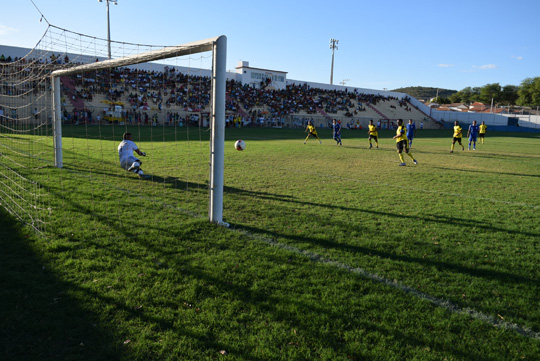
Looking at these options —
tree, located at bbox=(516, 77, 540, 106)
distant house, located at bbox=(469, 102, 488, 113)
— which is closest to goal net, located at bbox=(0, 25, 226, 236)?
distant house, located at bbox=(469, 102, 488, 113)

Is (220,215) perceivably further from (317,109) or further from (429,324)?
(317,109)

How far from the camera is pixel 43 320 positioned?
309 cm

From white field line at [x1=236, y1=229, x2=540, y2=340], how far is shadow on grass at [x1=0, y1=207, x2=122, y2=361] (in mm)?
2570

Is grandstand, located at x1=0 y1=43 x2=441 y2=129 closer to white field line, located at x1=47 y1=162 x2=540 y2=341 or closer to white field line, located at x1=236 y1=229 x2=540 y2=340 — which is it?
white field line, located at x1=47 y1=162 x2=540 y2=341

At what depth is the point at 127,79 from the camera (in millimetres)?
28828

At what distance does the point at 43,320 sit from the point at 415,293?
369 centimetres

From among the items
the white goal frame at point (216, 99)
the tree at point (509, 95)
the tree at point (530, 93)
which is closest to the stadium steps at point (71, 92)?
the white goal frame at point (216, 99)

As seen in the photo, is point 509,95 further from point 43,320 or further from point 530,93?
point 43,320

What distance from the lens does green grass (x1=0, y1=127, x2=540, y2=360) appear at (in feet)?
9.70

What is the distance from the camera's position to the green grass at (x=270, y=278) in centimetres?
296

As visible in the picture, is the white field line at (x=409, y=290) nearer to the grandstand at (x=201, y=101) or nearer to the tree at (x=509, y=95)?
the grandstand at (x=201, y=101)

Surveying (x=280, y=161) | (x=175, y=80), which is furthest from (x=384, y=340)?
(x=175, y=80)

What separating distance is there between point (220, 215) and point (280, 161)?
27.2ft

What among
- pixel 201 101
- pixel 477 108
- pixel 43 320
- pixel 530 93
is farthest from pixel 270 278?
A: pixel 530 93
